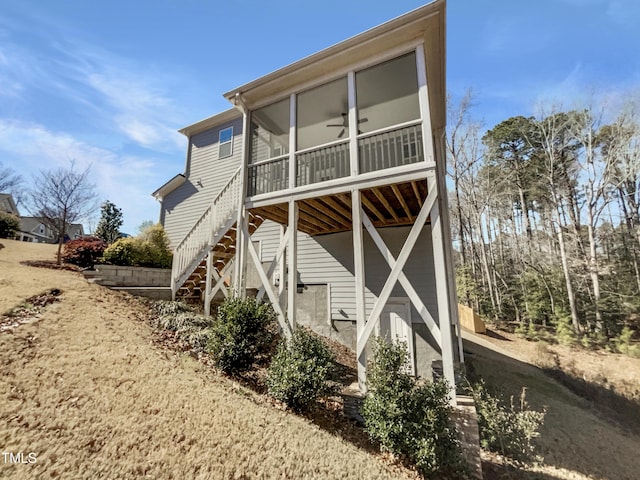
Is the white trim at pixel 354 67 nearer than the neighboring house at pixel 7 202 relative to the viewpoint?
Yes

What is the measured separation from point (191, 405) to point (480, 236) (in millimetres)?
21290

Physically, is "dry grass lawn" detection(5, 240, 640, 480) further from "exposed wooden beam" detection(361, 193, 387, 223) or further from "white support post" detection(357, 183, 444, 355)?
"exposed wooden beam" detection(361, 193, 387, 223)

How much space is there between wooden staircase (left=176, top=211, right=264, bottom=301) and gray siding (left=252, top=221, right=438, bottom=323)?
2436 mm

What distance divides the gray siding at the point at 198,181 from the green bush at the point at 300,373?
33.8 feet

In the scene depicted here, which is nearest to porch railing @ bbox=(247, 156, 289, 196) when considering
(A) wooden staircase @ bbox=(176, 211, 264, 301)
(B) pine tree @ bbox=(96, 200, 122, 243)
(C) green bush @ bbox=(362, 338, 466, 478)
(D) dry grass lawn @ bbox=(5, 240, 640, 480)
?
(A) wooden staircase @ bbox=(176, 211, 264, 301)

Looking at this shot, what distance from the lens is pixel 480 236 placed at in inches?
797

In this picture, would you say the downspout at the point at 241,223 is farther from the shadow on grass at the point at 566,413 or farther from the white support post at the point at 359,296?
the shadow on grass at the point at 566,413

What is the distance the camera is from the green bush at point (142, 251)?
9578mm

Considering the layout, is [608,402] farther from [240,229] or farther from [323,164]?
[240,229]

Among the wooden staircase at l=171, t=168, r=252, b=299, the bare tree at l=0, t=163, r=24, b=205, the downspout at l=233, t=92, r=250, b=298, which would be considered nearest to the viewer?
the downspout at l=233, t=92, r=250, b=298

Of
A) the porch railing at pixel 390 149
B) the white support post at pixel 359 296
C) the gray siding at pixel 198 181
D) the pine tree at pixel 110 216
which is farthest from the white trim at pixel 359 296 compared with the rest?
the pine tree at pixel 110 216

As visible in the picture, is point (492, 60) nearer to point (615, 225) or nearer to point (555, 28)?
point (555, 28)

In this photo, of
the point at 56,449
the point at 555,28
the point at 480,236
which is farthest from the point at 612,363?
the point at 56,449

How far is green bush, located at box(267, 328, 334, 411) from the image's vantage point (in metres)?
5.00
